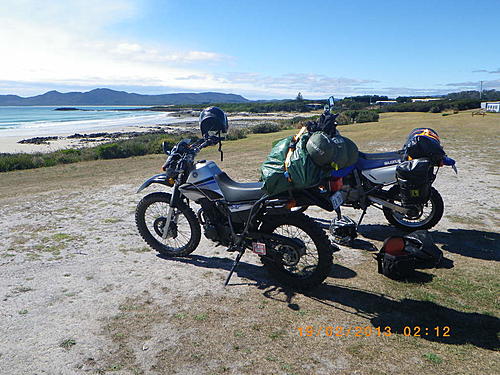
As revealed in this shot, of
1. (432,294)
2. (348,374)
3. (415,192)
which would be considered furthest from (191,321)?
(415,192)

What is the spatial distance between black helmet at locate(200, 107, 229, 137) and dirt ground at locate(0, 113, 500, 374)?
181cm

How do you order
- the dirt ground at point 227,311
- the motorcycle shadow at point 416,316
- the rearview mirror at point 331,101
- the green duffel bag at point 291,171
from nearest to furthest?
the dirt ground at point 227,311
the motorcycle shadow at point 416,316
the green duffel bag at point 291,171
the rearview mirror at point 331,101

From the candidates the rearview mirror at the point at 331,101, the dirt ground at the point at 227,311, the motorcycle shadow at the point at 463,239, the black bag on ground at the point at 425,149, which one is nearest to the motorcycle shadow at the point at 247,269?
the dirt ground at the point at 227,311

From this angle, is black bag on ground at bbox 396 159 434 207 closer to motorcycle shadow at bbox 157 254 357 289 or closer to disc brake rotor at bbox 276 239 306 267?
motorcycle shadow at bbox 157 254 357 289

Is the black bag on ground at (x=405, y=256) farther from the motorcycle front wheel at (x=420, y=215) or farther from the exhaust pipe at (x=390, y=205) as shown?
the motorcycle front wheel at (x=420, y=215)

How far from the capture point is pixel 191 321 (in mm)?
3793

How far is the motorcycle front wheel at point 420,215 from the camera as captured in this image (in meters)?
6.09

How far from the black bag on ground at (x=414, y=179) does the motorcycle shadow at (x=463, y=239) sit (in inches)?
49.6

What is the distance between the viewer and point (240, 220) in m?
4.66

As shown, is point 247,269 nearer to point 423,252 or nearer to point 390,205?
point 423,252

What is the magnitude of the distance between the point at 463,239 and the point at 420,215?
0.71 m

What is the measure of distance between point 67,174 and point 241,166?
732 cm

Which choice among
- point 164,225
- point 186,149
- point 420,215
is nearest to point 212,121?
point 186,149

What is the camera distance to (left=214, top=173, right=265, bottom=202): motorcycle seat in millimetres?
4543
